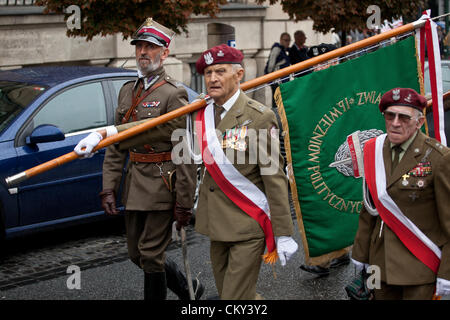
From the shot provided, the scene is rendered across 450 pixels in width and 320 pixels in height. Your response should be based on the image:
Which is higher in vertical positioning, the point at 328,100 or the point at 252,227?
the point at 328,100

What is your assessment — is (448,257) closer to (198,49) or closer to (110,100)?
(110,100)

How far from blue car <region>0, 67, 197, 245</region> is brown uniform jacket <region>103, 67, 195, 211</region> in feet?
5.26

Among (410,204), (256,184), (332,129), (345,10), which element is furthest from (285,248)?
(345,10)

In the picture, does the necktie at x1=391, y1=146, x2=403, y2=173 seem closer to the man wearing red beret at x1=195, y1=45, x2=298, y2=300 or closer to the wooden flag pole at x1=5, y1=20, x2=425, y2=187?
the man wearing red beret at x1=195, y1=45, x2=298, y2=300

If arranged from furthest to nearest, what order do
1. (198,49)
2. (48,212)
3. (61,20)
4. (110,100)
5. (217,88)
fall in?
(198,49)
(61,20)
(110,100)
(48,212)
(217,88)

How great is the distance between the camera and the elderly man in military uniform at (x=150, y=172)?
5059 millimetres

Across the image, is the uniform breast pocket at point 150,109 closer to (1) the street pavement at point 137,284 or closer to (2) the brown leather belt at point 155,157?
(2) the brown leather belt at point 155,157

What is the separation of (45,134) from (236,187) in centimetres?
274

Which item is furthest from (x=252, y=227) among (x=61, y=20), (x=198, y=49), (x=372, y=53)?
(x=198, y=49)

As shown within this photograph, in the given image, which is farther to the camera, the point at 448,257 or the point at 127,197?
the point at 127,197

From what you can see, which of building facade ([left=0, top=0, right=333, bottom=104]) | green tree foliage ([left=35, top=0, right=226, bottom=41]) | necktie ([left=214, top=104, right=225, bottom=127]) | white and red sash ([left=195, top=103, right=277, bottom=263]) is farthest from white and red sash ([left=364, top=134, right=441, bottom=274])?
green tree foliage ([left=35, top=0, right=226, bottom=41])

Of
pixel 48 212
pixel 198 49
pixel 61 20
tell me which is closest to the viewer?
pixel 48 212

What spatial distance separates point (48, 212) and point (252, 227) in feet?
9.82

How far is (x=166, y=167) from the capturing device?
5121 millimetres
